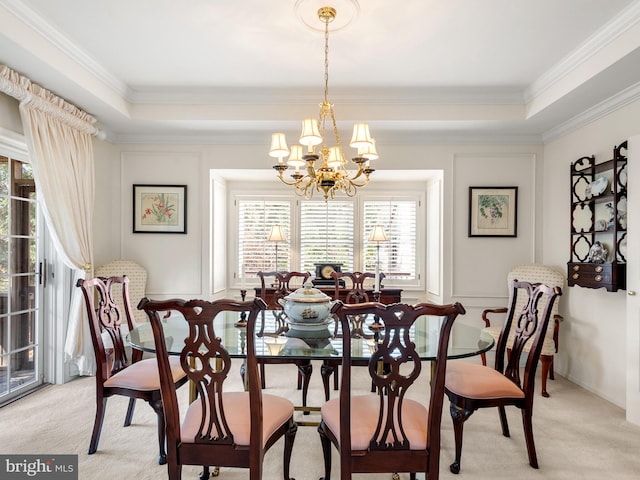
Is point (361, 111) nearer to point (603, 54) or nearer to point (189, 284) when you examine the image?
point (603, 54)

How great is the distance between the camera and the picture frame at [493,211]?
411 centimetres

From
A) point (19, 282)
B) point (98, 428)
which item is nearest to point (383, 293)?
point (98, 428)

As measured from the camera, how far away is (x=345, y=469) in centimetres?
163

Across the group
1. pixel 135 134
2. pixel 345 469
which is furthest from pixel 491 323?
pixel 135 134

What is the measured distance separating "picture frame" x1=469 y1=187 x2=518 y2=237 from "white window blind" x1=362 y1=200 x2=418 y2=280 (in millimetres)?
941

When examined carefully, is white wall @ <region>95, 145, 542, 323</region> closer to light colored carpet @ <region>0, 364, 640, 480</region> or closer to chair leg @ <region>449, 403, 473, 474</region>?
light colored carpet @ <region>0, 364, 640, 480</region>

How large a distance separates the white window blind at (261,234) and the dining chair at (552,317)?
8.29 feet

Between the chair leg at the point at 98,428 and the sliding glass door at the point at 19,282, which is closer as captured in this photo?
the chair leg at the point at 98,428

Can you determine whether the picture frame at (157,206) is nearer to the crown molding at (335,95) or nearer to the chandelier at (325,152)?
the crown molding at (335,95)

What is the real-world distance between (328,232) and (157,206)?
2.07 m

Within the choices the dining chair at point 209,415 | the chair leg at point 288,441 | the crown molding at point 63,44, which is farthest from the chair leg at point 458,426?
the crown molding at point 63,44

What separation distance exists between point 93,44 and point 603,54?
3601mm

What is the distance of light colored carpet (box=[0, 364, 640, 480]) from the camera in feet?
7.05

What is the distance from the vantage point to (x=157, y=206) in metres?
4.24
